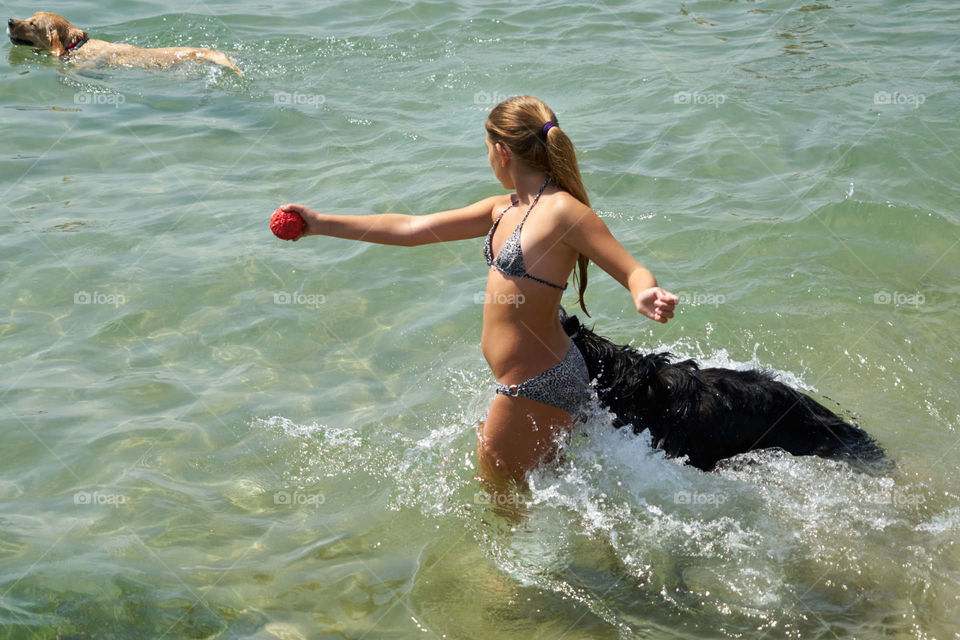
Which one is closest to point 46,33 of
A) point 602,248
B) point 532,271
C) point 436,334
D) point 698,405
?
point 436,334

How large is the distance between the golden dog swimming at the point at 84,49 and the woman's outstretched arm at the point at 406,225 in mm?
7386

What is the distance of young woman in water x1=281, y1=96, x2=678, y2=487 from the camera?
3941 millimetres

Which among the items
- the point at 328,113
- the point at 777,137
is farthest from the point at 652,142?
the point at 328,113

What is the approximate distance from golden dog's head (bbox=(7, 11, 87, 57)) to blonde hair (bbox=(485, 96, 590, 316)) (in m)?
9.15

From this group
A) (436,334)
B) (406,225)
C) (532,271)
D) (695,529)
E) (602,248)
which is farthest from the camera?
(436,334)

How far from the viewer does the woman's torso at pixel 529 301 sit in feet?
13.0

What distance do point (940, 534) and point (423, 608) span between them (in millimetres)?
2531

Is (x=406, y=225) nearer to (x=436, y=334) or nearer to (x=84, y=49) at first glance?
(x=436, y=334)

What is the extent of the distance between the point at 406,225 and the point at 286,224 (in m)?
0.65

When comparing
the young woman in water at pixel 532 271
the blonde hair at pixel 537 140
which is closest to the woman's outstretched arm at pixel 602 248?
the young woman in water at pixel 532 271

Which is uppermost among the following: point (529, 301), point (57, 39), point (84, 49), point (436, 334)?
point (529, 301)

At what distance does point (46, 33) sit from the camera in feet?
36.5

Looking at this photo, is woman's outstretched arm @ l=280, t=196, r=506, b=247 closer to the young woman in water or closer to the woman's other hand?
the young woman in water

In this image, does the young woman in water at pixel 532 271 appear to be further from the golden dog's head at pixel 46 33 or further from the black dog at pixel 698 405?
the golden dog's head at pixel 46 33
